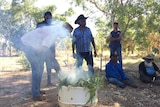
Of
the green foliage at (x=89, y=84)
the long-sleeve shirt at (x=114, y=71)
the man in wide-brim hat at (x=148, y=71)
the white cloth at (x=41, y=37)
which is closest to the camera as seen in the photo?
the green foliage at (x=89, y=84)

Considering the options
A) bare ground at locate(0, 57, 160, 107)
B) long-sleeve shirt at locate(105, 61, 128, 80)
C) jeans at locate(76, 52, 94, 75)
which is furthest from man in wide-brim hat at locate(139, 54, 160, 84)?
jeans at locate(76, 52, 94, 75)

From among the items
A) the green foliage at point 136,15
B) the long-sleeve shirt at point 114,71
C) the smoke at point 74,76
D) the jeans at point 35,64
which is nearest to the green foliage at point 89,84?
the smoke at point 74,76

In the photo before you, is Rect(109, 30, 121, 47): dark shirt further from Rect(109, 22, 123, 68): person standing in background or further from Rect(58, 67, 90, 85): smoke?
Rect(58, 67, 90, 85): smoke

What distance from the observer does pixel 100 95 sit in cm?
585

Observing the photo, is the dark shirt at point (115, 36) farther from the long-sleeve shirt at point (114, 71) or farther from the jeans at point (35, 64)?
the jeans at point (35, 64)

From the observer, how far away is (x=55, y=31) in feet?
16.2

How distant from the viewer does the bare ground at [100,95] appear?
5125 mm

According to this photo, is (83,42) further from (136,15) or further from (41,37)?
(136,15)

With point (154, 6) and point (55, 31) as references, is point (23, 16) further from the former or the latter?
point (55, 31)

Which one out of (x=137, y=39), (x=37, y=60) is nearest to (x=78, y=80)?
(x=37, y=60)

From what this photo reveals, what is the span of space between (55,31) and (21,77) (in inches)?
112

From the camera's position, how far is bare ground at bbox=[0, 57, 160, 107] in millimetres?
5125

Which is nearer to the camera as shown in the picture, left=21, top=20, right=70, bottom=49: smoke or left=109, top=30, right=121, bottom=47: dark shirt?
left=21, top=20, right=70, bottom=49: smoke

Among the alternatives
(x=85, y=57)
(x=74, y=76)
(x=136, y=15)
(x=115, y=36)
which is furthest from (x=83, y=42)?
(x=136, y=15)
